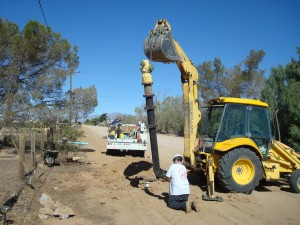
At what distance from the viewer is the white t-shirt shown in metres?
7.84

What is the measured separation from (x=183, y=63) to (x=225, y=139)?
7.77 ft

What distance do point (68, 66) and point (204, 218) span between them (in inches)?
646

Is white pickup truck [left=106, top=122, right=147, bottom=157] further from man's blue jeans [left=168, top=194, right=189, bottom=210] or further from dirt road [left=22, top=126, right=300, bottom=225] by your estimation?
man's blue jeans [left=168, top=194, right=189, bottom=210]

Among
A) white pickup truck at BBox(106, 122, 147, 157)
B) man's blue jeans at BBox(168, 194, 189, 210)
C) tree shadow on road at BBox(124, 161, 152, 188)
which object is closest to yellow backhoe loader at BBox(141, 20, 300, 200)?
man's blue jeans at BBox(168, 194, 189, 210)

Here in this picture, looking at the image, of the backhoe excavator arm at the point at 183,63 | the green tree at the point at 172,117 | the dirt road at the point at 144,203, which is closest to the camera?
the dirt road at the point at 144,203

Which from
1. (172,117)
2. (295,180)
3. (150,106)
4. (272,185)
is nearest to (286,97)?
(272,185)

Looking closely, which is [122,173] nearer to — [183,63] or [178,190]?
[183,63]

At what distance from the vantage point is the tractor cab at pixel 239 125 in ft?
32.1

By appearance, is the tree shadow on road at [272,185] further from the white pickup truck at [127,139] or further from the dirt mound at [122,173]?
the white pickup truck at [127,139]

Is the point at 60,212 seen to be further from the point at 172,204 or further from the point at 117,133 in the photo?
the point at 117,133

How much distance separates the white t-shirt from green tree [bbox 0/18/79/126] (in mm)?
13114

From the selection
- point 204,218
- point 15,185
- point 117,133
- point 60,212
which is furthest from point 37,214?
point 117,133

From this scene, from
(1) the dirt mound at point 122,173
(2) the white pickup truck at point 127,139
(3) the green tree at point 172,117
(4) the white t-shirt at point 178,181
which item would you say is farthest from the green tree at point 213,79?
(4) the white t-shirt at point 178,181

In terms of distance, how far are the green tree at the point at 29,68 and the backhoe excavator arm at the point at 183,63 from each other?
11.8 meters
